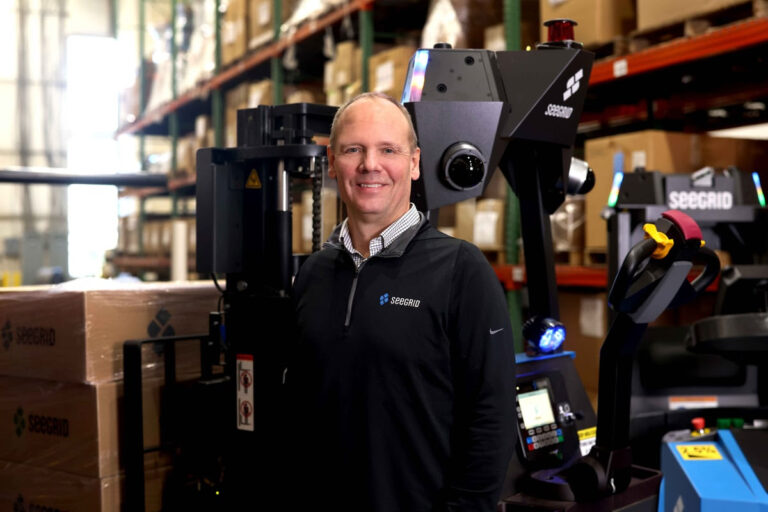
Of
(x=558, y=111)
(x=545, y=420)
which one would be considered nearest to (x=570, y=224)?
(x=558, y=111)

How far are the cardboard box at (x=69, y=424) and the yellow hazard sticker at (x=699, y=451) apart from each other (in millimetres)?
1547

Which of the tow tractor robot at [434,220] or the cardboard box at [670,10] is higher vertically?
the cardboard box at [670,10]

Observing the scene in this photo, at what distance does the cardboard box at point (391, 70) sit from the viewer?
16.6ft

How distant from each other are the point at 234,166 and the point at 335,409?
→ 2.91 feet

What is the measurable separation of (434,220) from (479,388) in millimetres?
573

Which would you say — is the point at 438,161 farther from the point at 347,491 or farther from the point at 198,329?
the point at 198,329

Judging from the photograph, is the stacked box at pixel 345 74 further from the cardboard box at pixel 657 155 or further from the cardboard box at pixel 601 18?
the cardboard box at pixel 657 155

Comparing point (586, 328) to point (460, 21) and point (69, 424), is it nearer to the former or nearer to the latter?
point (460, 21)

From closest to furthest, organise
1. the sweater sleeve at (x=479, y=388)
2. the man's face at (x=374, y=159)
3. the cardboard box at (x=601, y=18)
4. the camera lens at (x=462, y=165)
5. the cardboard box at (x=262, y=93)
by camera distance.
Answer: the sweater sleeve at (x=479, y=388) < the man's face at (x=374, y=159) < the camera lens at (x=462, y=165) < the cardboard box at (x=601, y=18) < the cardboard box at (x=262, y=93)

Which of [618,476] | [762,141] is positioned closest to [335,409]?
[618,476]

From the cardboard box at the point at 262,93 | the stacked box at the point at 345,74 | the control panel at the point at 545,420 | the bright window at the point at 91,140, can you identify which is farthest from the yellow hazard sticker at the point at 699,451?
the bright window at the point at 91,140

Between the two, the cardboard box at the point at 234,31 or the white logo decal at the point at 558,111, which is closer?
the white logo decal at the point at 558,111

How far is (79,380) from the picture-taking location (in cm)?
245

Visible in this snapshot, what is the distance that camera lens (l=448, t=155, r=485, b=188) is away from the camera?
6.38 feet
